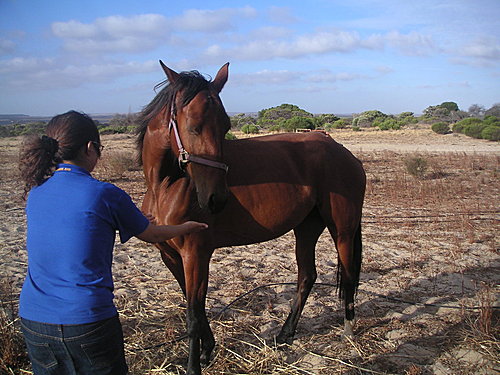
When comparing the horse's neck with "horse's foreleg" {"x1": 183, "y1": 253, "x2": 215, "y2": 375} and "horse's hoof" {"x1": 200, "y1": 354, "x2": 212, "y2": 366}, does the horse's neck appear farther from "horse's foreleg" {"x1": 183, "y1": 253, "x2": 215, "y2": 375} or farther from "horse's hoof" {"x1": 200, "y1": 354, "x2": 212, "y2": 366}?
"horse's hoof" {"x1": 200, "y1": 354, "x2": 212, "y2": 366}

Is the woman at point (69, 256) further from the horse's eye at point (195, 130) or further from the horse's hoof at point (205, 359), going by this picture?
the horse's hoof at point (205, 359)

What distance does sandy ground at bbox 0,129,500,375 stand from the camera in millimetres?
3273

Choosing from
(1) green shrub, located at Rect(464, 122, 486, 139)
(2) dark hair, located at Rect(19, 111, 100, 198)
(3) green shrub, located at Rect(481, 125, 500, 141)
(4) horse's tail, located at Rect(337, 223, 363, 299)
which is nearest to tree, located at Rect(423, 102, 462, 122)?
(1) green shrub, located at Rect(464, 122, 486, 139)

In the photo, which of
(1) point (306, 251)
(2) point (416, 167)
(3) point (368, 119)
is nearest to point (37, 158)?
(1) point (306, 251)

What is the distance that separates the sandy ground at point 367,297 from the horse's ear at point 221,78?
2.22 meters

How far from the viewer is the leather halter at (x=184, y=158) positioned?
8.16 feet

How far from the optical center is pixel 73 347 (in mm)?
1649

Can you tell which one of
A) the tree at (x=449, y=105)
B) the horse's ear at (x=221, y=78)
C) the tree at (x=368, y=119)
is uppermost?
the tree at (x=449, y=105)

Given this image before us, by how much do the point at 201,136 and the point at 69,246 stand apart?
119cm

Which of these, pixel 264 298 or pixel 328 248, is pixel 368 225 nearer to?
pixel 328 248

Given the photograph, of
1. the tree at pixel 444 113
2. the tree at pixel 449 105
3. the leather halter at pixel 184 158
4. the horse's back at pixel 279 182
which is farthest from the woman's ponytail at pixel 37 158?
the tree at pixel 449 105

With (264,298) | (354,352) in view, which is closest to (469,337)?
(354,352)

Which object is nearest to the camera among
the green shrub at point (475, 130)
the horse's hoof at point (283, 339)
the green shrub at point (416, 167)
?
the horse's hoof at point (283, 339)

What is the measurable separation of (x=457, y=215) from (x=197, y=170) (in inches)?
280
